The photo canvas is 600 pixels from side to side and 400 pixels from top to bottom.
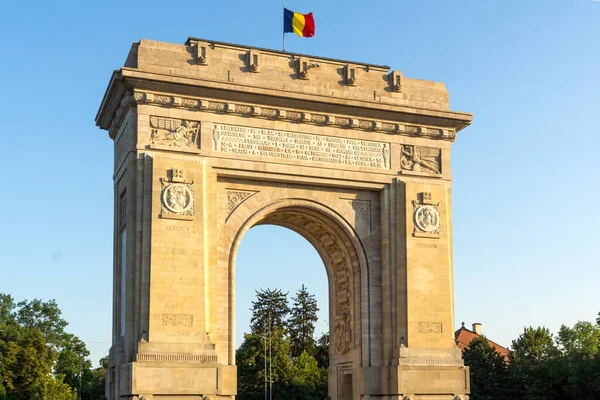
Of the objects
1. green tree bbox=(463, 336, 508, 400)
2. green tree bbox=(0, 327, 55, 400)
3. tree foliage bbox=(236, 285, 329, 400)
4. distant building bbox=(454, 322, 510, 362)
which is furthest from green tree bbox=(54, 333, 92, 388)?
green tree bbox=(463, 336, 508, 400)

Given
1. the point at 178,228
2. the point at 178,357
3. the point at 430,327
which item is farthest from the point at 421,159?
the point at 178,357

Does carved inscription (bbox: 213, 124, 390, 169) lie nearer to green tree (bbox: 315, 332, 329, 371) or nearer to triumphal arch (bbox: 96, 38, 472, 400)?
triumphal arch (bbox: 96, 38, 472, 400)

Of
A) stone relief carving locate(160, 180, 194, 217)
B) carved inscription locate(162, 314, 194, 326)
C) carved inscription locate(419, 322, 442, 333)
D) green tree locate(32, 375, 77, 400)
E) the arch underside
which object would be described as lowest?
green tree locate(32, 375, 77, 400)

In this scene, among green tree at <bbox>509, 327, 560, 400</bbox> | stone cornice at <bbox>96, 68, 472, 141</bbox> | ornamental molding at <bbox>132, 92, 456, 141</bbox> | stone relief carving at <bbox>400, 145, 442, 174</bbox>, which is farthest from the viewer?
green tree at <bbox>509, 327, 560, 400</bbox>

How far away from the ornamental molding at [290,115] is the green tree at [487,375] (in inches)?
940

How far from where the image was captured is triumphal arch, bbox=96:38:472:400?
84.7 feet

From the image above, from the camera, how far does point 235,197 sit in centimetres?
2803

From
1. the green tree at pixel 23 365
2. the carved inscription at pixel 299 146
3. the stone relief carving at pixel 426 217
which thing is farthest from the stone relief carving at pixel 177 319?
the green tree at pixel 23 365

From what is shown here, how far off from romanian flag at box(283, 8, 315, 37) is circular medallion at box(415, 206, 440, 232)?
7754mm

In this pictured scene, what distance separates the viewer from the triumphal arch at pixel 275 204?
25.8 m

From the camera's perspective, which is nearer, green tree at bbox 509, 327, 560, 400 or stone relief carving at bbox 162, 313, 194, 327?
stone relief carving at bbox 162, 313, 194, 327

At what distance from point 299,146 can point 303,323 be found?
41.5 metres

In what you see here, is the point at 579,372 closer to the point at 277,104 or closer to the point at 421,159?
the point at 421,159

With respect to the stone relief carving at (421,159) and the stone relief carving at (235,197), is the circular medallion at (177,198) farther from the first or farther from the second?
the stone relief carving at (421,159)
